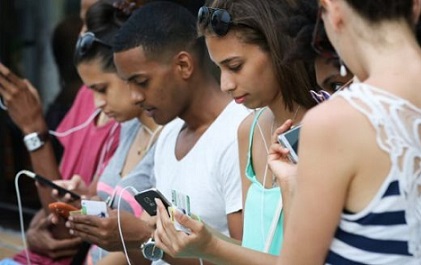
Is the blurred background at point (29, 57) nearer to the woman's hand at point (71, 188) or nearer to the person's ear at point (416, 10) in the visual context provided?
the woman's hand at point (71, 188)

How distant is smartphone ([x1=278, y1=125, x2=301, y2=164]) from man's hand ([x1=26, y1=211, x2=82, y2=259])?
206cm

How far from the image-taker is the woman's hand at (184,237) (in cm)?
262

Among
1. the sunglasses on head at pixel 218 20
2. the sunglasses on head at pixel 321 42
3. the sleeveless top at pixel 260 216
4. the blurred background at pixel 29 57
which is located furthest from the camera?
the blurred background at pixel 29 57

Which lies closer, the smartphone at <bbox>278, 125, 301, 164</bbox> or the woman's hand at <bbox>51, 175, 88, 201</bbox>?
the smartphone at <bbox>278, 125, 301, 164</bbox>

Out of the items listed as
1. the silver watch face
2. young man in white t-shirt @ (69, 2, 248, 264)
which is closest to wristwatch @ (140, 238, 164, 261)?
the silver watch face

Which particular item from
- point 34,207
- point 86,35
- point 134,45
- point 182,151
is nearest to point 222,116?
point 182,151

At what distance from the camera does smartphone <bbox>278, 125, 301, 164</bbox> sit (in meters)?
2.62

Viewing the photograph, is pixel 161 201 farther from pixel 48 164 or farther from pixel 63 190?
pixel 48 164

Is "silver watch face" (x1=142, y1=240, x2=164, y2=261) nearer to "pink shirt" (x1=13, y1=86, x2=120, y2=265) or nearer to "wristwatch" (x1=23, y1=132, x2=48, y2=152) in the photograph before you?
"pink shirt" (x1=13, y1=86, x2=120, y2=265)

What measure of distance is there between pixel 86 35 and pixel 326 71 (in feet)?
6.07

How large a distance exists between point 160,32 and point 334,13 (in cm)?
162

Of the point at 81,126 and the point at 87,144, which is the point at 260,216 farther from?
the point at 81,126

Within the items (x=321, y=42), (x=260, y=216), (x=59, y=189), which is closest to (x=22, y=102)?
(x=59, y=189)

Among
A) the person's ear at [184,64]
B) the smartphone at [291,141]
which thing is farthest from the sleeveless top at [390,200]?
the person's ear at [184,64]
